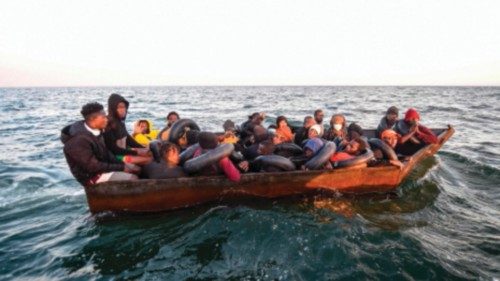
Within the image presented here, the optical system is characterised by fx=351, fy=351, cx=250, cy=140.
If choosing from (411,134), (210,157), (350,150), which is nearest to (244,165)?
(210,157)

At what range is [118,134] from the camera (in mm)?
8281

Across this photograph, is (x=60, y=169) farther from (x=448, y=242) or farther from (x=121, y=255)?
(x=448, y=242)

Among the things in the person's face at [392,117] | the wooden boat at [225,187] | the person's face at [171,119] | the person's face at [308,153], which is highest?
the person's face at [392,117]

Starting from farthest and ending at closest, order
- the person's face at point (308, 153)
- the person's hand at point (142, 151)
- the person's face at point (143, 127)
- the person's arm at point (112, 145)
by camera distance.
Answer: the person's face at point (143, 127)
the person's hand at point (142, 151)
the person's face at point (308, 153)
the person's arm at point (112, 145)

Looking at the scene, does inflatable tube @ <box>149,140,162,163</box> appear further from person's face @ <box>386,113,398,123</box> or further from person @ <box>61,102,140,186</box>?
person's face @ <box>386,113,398,123</box>

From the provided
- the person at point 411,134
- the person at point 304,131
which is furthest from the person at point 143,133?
the person at point 411,134

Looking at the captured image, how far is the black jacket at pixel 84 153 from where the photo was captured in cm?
632

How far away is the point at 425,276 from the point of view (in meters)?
5.54

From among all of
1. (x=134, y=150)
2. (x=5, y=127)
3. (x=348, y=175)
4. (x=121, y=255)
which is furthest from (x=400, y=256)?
(x=5, y=127)

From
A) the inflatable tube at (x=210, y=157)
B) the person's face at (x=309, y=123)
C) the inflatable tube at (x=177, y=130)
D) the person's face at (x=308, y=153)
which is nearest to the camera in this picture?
the inflatable tube at (x=210, y=157)

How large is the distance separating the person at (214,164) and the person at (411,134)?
19.9 feet

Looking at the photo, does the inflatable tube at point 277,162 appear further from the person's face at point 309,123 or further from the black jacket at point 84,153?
the black jacket at point 84,153

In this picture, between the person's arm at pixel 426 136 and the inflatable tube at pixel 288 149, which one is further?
the person's arm at pixel 426 136

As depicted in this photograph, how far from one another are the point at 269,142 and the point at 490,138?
16.8 meters
